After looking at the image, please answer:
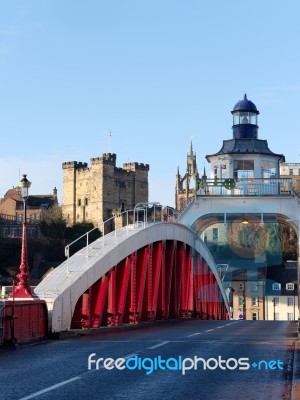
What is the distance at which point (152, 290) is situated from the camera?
28.9 m

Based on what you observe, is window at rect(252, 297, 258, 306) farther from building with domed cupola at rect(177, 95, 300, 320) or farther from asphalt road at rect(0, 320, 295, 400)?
asphalt road at rect(0, 320, 295, 400)

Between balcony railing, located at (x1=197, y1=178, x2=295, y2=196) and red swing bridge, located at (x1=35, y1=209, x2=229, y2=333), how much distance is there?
3.18 meters

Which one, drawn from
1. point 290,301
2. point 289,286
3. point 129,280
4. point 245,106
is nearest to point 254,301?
point 290,301

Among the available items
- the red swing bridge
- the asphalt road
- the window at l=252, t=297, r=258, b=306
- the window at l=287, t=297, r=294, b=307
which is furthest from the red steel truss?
the window at l=287, t=297, r=294, b=307

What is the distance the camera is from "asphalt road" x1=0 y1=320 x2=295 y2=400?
1082 cm

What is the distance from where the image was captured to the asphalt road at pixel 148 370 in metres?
10.8

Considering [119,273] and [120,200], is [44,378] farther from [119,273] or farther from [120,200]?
[120,200]

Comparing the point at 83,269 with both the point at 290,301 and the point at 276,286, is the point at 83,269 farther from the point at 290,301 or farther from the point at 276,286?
the point at 290,301

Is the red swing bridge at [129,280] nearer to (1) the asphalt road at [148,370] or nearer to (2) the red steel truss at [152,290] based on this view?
(2) the red steel truss at [152,290]

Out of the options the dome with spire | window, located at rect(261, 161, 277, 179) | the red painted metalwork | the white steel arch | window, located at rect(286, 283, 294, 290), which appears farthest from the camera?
window, located at rect(286, 283, 294, 290)

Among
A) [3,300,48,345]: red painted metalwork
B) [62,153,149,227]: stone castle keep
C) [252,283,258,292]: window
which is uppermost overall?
[62,153,149,227]: stone castle keep

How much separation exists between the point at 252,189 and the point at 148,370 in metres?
27.9

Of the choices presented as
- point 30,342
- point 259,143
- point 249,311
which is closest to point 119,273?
point 30,342

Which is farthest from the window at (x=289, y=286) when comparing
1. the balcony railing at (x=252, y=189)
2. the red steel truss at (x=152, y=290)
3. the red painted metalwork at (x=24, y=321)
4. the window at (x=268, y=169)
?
the red painted metalwork at (x=24, y=321)
